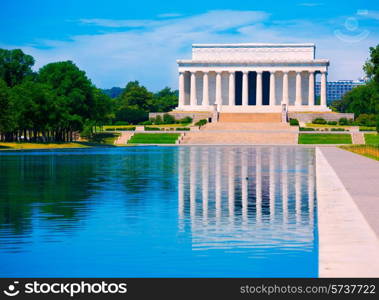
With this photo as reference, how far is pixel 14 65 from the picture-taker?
403 ft

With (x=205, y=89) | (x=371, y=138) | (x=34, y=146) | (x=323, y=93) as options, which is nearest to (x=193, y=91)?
(x=205, y=89)

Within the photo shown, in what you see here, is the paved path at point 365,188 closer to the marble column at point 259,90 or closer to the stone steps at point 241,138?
the stone steps at point 241,138

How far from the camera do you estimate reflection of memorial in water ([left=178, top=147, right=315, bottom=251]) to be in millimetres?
18047

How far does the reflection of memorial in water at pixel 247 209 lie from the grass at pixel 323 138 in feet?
228

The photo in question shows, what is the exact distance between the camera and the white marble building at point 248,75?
166625mm

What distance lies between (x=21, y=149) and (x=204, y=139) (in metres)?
34.1

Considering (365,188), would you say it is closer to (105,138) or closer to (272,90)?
(105,138)

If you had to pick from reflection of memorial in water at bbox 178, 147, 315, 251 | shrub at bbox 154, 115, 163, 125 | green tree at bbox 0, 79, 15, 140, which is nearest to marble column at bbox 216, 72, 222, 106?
shrub at bbox 154, 115, 163, 125

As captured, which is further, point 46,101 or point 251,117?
point 251,117

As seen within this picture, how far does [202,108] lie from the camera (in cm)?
16688

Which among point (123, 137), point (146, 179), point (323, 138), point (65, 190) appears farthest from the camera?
point (123, 137)

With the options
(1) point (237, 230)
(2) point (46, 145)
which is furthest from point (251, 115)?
(1) point (237, 230)

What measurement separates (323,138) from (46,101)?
40451 millimetres

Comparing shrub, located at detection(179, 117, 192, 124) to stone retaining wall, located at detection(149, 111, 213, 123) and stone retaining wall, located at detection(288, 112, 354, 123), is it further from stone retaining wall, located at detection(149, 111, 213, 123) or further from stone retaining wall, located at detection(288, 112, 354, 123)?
stone retaining wall, located at detection(288, 112, 354, 123)
